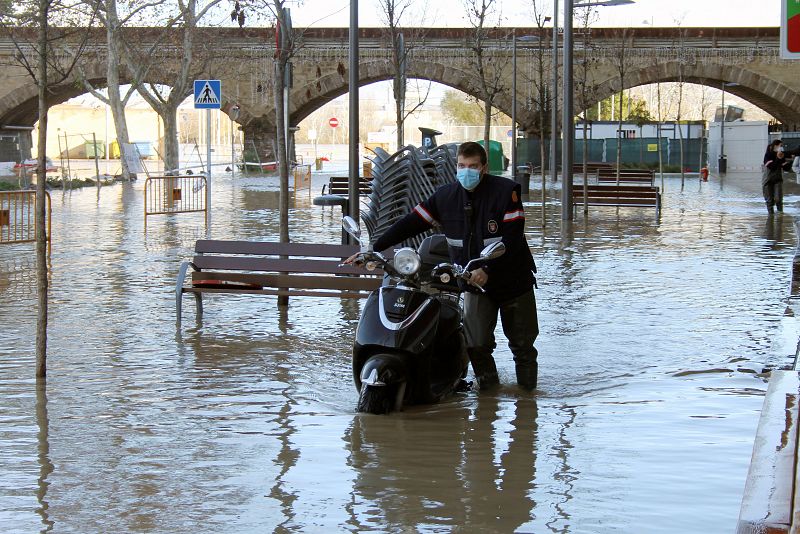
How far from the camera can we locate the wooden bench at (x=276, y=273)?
32.6 ft

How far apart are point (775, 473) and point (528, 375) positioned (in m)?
3.14

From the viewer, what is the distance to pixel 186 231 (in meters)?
19.7

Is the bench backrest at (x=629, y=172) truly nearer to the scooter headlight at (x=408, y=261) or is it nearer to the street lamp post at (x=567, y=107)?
the street lamp post at (x=567, y=107)

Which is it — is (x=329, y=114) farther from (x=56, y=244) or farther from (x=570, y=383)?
(x=570, y=383)

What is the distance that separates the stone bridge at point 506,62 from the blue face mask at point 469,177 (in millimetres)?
45664

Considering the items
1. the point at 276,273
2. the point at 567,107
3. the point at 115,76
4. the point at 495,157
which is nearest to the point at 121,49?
the point at 115,76

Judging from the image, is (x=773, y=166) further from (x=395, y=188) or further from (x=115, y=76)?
(x=115, y=76)

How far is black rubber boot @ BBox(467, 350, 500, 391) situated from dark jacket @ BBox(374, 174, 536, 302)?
36 centimetres

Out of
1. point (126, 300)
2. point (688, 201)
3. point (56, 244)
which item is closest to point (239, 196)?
point (688, 201)

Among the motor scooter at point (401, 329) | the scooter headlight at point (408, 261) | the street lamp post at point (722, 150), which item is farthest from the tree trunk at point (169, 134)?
the scooter headlight at point (408, 261)

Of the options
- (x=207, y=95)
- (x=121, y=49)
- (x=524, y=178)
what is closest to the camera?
(x=207, y=95)

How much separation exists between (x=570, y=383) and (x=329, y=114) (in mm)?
105889

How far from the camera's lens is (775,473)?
4.37m

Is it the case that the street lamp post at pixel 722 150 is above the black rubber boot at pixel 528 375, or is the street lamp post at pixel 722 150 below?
above
